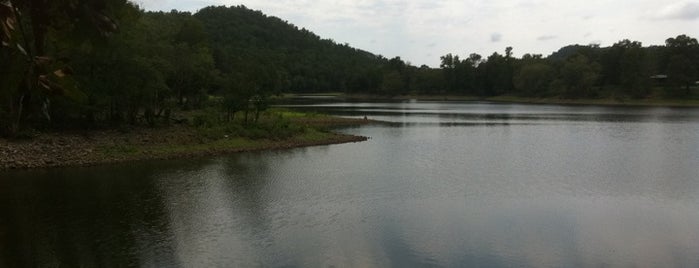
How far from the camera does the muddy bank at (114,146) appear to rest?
31.4 metres

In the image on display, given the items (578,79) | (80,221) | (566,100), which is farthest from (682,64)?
(80,221)

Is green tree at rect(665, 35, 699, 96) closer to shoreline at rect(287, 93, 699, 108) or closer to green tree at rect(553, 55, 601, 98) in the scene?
shoreline at rect(287, 93, 699, 108)

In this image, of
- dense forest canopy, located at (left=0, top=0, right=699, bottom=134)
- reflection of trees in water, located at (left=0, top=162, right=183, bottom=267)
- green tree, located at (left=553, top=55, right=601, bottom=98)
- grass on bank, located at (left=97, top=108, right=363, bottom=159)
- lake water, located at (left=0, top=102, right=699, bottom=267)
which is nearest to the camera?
dense forest canopy, located at (left=0, top=0, right=699, bottom=134)

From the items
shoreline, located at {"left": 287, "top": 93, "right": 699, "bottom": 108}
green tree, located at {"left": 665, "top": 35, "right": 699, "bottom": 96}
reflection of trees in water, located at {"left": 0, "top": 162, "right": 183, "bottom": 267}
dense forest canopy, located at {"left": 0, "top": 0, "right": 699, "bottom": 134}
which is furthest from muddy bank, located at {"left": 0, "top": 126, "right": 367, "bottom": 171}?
green tree, located at {"left": 665, "top": 35, "right": 699, "bottom": 96}

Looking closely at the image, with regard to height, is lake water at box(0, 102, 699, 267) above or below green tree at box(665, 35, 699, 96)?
below

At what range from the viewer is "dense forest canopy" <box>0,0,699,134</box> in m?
4.19

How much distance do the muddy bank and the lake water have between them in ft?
6.00

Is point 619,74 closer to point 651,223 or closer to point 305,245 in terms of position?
point 651,223

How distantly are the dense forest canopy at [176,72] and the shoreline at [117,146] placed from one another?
1.67 m

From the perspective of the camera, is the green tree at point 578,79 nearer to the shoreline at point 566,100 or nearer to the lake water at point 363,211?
the shoreline at point 566,100

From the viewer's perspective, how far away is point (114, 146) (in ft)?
117

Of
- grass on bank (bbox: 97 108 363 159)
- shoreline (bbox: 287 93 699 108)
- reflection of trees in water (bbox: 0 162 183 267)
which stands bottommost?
A: shoreline (bbox: 287 93 699 108)

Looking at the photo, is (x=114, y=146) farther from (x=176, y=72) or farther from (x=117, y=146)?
(x=176, y=72)

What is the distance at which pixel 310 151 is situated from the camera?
4288cm
